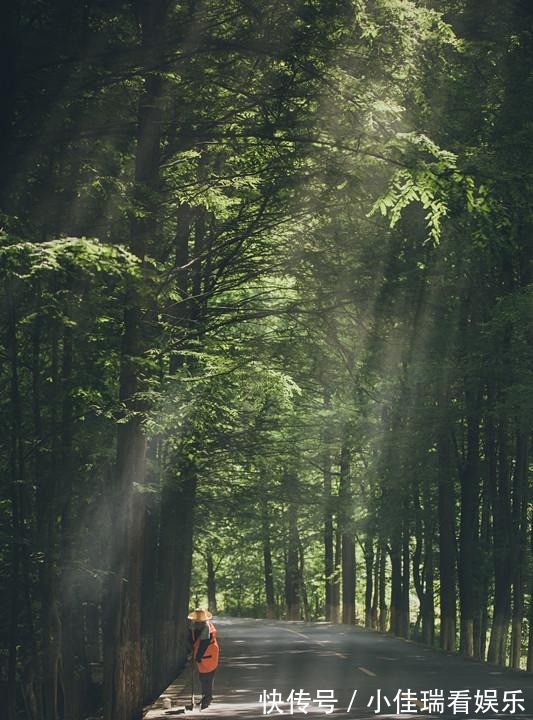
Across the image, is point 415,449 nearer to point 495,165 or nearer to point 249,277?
point 249,277

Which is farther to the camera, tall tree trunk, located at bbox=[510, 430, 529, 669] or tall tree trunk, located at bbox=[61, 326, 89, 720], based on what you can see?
tall tree trunk, located at bbox=[510, 430, 529, 669]

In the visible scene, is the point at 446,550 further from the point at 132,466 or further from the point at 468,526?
the point at 132,466

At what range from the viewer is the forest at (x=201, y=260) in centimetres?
1266

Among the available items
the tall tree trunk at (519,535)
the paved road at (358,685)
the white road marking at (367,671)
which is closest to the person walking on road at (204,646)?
the paved road at (358,685)

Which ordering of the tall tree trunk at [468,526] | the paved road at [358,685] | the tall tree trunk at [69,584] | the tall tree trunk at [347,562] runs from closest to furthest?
the paved road at [358,685]
the tall tree trunk at [69,584]
the tall tree trunk at [468,526]
the tall tree trunk at [347,562]

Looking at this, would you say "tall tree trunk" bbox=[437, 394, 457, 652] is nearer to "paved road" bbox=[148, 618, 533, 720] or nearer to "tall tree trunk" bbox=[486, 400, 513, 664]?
"tall tree trunk" bbox=[486, 400, 513, 664]

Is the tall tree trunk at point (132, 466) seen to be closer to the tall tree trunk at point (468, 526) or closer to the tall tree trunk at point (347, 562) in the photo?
the tall tree trunk at point (468, 526)

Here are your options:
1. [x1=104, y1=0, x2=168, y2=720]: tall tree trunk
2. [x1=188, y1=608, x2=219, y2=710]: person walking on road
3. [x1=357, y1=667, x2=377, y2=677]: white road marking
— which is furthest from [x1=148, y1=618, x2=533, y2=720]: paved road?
[x1=104, y1=0, x2=168, y2=720]: tall tree trunk

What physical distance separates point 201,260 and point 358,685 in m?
7.57

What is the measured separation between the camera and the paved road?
14570 millimetres

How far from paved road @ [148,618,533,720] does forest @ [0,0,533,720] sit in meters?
1.66

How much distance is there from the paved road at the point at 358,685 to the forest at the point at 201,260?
1656 mm

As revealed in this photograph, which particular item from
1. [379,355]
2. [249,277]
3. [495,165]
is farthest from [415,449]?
[495,165]

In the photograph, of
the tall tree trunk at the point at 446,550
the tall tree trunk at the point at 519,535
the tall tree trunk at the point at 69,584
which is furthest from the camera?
the tall tree trunk at the point at 446,550
